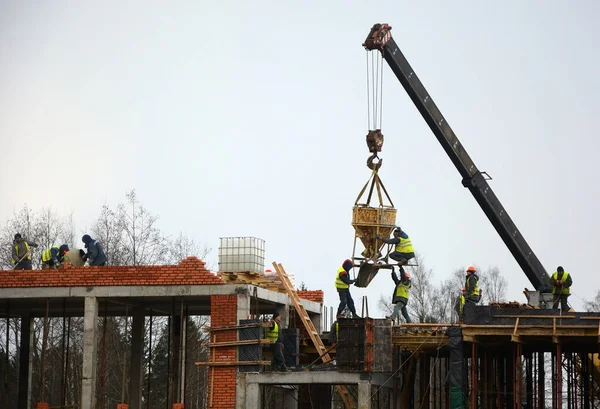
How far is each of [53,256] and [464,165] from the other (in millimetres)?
12617

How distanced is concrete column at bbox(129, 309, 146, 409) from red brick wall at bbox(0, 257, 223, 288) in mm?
5040

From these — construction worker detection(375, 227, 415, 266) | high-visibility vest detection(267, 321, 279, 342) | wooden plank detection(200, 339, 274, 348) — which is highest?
construction worker detection(375, 227, 415, 266)

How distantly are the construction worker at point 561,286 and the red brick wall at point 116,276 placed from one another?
9.28m

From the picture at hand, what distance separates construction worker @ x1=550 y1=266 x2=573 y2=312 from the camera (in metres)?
32.4

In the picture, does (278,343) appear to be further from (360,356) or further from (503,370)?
(503,370)

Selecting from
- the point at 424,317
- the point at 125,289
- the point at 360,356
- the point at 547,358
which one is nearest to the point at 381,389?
the point at 360,356

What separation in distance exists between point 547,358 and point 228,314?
33.8m

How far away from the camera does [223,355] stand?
3131cm

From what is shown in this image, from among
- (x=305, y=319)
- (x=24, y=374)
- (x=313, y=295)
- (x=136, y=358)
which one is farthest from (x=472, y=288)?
(x=24, y=374)

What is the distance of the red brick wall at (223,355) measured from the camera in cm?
3095

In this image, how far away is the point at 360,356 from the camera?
29734mm

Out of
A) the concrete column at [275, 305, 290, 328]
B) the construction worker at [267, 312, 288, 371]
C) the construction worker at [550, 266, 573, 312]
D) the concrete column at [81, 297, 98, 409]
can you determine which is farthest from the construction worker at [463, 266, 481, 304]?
the concrete column at [81, 297, 98, 409]

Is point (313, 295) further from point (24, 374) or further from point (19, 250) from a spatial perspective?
point (24, 374)

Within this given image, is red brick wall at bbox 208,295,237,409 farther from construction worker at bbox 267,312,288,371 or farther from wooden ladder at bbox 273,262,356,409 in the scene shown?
wooden ladder at bbox 273,262,356,409
